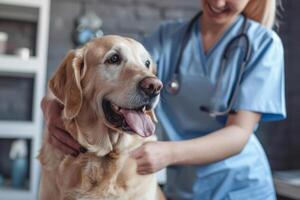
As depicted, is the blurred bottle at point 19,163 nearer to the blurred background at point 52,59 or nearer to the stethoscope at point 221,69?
the blurred background at point 52,59

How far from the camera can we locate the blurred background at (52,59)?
1786 mm

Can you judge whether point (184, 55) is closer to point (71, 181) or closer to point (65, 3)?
point (71, 181)

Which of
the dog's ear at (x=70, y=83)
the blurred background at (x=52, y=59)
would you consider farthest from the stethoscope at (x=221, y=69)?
the blurred background at (x=52, y=59)

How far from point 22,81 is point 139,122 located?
1341mm

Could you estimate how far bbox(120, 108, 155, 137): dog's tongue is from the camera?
0.81m

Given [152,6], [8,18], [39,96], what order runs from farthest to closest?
[152,6], [8,18], [39,96]

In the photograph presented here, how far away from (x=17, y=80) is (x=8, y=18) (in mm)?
309

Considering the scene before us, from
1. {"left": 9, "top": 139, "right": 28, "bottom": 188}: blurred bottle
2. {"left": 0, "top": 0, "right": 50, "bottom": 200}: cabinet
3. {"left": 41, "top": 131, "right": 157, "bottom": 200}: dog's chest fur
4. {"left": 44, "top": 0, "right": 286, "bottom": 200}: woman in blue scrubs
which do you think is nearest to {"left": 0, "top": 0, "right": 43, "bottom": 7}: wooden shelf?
{"left": 0, "top": 0, "right": 50, "bottom": 200}: cabinet

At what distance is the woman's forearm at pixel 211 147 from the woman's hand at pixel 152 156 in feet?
0.05

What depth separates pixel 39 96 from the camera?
1797 mm

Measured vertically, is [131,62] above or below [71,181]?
above

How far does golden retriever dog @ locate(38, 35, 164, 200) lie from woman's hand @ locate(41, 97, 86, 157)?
1 centimetres

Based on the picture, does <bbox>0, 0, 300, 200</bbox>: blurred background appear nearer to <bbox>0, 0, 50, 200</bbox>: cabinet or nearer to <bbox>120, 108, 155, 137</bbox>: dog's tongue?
<bbox>0, 0, 50, 200</bbox>: cabinet

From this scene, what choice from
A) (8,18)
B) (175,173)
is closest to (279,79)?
(175,173)
